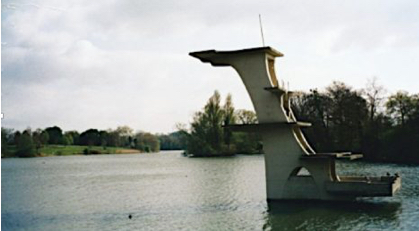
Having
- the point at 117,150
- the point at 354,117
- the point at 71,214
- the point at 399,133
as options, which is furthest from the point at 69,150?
the point at 71,214

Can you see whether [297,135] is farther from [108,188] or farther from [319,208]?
[108,188]

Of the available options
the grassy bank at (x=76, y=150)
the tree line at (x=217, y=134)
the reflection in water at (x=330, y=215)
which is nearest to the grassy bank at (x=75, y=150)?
the grassy bank at (x=76, y=150)

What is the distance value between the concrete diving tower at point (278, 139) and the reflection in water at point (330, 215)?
13.4 inches

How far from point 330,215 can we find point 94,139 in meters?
64.5

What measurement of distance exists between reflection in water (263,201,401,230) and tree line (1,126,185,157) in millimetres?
43005

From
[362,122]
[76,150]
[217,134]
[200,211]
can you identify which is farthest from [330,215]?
[76,150]

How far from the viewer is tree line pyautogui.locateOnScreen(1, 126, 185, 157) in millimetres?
55906

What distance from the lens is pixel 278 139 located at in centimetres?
1243

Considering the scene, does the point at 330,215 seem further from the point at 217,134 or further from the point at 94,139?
the point at 94,139

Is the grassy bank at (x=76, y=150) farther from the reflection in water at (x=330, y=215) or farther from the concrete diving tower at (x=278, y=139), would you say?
the reflection in water at (x=330, y=215)

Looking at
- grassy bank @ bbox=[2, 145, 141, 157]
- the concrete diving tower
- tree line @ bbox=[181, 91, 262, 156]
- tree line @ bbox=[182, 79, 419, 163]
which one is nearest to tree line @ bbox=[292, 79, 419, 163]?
tree line @ bbox=[182, 79, 419, 163]

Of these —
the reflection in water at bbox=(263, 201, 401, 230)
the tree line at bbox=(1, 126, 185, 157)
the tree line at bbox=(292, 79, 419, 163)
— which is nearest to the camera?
the reflection in water at bbox=(263, 201, 401, 230)

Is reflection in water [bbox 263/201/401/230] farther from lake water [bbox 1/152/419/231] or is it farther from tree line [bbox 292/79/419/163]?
tree line [bbox 292/79/419/163]

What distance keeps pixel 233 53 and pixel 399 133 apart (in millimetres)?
22093
